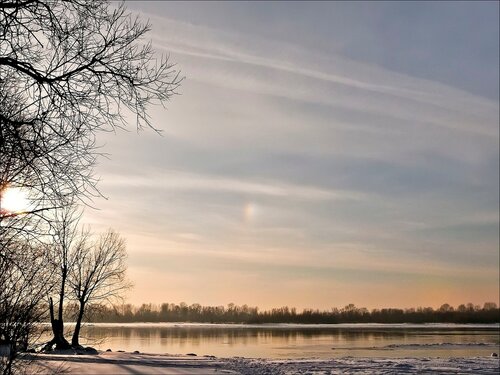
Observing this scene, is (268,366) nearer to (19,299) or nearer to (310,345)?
(19,299)

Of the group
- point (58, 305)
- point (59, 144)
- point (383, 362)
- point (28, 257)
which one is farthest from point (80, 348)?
point (59, 144)

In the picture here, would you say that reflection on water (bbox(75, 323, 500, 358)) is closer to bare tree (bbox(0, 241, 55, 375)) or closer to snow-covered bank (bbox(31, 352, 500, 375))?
snow-covered bank (bbox(31, 352, 500, 375))

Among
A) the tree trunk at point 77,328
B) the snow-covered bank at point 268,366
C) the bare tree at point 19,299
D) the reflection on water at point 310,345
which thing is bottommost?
the reflection on water at point 310,345

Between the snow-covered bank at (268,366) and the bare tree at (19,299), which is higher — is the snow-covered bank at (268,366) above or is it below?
below

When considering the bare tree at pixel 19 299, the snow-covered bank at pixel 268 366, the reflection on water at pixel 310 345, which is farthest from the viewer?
the reflection on water at pixel 310 345

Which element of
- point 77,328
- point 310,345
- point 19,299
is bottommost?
point 310,345

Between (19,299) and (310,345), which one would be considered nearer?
(19,299)

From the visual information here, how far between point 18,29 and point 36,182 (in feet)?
6.37

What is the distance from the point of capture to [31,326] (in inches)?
306

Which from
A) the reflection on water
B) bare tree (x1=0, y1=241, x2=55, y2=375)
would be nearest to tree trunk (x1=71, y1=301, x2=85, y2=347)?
the reflection on water

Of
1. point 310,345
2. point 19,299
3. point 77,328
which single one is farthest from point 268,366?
point 310,345

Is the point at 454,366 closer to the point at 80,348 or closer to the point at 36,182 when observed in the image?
the point at 80,348

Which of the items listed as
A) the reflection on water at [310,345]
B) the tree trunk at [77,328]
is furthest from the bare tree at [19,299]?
the tree trunk at [77,328]

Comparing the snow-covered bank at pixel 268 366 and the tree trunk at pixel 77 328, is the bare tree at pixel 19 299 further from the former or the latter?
the tree trunk at pixel 77 328
